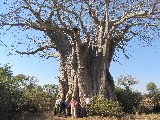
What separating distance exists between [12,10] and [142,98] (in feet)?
30.8

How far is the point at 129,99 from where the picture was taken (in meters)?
18.4

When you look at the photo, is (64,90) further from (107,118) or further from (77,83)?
(107,118)

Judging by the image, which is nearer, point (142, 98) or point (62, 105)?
point (62, 105)

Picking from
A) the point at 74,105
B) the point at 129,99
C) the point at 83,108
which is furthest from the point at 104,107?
the point at 129,99

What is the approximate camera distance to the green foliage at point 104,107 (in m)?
14.9

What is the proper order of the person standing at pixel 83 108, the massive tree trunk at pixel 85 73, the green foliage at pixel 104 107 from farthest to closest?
the massive tree trunk at pixel 85 73
the person standing at pixel 83 108
the green foliage at pixel 104 107

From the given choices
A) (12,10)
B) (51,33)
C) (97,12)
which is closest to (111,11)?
(97,12)

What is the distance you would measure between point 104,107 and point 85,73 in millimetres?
2445

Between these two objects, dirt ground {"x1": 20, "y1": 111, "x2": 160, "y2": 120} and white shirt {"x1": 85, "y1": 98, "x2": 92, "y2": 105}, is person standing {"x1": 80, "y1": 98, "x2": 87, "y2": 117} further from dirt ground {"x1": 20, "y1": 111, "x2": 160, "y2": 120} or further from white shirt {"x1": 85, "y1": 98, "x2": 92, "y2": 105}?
dirt ground {"x1": 20, "y1": 111, "x2": 160, "y2": 120}

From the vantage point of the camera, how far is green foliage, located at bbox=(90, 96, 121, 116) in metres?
14.9

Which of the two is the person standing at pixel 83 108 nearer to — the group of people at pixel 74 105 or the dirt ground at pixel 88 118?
the group of people at pixel 74 105

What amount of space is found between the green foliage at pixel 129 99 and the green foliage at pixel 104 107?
247 centimetres

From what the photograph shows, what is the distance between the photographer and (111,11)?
1664 cm

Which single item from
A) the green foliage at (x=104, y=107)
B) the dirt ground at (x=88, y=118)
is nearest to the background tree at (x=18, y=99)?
the dirt ground at (x=88, y=118)
